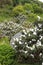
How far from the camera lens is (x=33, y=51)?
893cm

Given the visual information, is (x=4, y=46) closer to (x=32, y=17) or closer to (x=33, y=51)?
(x=33, y=51)

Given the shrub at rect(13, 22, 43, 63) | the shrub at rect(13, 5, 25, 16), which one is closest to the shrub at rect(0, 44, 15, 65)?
the shrub at rect(13, 22, 43, 63)

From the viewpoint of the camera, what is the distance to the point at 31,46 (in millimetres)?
9312

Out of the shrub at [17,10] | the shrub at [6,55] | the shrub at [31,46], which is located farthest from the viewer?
the shrub at [17,10]

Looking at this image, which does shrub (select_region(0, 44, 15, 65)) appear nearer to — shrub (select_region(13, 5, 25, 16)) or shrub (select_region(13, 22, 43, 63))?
shrub (select_region(13, 22, 43, 63))

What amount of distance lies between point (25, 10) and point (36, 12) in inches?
72.4

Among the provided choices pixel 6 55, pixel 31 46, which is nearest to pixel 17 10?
A: pixel 6 55

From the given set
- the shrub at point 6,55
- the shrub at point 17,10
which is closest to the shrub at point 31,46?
the shrub at point 6,55

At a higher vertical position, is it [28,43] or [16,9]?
[28,43]

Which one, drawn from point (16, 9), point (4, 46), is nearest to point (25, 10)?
point (16, 9)

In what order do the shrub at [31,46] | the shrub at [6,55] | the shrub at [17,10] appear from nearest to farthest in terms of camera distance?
the shrub at [31,46] → the shrub at [6,55] → the shrub at [17,10]

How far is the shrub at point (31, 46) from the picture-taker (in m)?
8.95

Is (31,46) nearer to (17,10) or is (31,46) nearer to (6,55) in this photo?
(6,55)

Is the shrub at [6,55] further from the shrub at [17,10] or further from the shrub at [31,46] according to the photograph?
the shrub at [17,10]
